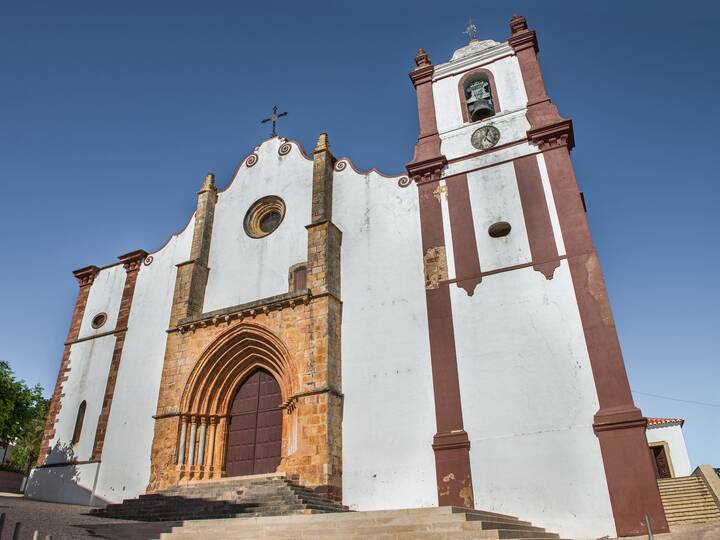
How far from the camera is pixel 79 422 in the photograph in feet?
56.0

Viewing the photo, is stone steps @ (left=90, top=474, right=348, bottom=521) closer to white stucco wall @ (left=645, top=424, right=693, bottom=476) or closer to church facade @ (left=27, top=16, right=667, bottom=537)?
church facade @ (left=27, top=16, right=667, bottom=537)

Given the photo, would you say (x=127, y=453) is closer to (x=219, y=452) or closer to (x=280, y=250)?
(x=219, y=452)

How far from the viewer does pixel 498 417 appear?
11.6 m

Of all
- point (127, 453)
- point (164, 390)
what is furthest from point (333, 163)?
point (127, 453)

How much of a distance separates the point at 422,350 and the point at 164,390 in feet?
24.4

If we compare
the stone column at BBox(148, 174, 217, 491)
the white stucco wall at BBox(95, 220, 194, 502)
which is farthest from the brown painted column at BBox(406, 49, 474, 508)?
the white stucco wall at BBox(95, 220, 194, 502)

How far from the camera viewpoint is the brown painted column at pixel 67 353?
17.3 meters

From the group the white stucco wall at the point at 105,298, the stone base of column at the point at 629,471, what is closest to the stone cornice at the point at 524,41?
the stone base of column at the point at 629,471

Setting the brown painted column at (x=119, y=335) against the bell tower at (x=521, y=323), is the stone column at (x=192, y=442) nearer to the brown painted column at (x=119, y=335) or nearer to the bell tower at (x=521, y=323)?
the brown painted column at (x=119, y=335)

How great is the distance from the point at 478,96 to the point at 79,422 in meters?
15.5

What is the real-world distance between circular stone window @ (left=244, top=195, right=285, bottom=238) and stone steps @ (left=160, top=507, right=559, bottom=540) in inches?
371

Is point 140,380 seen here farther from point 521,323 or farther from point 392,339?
point 521,323

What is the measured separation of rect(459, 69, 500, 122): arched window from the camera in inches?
623

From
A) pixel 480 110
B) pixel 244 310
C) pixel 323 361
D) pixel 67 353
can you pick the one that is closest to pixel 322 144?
pixel 480 110
